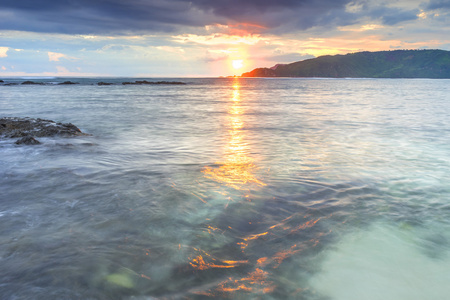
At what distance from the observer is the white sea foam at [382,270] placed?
10.00 ft

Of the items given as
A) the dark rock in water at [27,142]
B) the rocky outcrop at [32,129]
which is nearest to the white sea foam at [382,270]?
the dark rock in water at [27,142]

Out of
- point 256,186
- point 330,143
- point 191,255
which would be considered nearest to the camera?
point 191,255

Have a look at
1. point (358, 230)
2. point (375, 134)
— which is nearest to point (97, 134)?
point (358, 230)

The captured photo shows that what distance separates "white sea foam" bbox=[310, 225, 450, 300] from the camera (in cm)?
305

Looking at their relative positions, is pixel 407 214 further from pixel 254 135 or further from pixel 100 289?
pixel 254 135

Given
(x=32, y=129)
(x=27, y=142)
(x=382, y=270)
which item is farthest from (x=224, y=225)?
(x=32, y=129)

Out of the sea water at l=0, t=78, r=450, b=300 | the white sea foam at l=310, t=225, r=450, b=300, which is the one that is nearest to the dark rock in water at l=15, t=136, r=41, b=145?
the sea water at l=0, t=78, r=450, b=300

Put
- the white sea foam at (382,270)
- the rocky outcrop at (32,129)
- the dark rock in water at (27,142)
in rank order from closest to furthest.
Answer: the white sea foam at (382,270) < the dark rock in water at (27,142) < the rocky outcrop at (32,129)

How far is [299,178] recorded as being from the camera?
662 centimetres

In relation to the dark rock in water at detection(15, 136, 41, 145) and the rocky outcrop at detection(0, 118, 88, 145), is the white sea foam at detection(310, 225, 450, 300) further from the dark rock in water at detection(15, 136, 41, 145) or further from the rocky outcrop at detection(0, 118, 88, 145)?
the rocky outcrop at detection(0, 118, 88, 145)

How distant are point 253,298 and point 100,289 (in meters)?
1.67

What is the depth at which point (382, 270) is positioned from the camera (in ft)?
11.2

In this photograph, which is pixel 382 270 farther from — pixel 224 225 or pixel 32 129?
pixel 32 129

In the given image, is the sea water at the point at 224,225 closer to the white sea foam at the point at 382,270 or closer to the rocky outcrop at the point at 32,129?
the white sea foam at the point at 382,270
